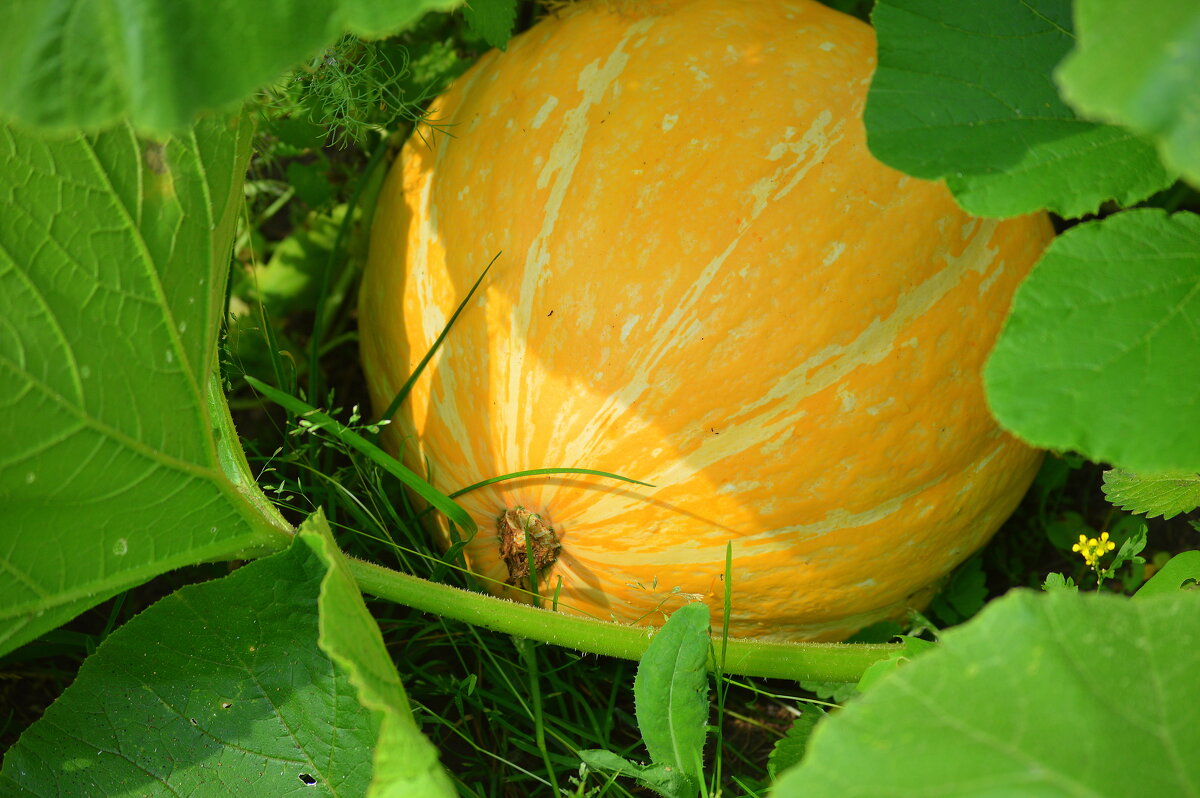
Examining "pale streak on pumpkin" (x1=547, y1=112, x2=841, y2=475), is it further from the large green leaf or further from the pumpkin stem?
the large green leaf

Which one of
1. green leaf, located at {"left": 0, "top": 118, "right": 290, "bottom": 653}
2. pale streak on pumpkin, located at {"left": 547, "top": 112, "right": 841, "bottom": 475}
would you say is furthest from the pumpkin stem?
green leaf, located at {"left": 0, "top": 118, "right": 290, "bottom": 653}

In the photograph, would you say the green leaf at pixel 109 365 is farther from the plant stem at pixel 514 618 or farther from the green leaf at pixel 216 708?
the plant stem at pixel 514 618

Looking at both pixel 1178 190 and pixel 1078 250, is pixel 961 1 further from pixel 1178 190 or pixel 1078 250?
pixel 1178 190

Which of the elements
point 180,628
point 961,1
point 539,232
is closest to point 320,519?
point 180,628

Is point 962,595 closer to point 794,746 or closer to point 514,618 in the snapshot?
point 794,746

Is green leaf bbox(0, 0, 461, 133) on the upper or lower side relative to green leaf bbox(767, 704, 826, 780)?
upper

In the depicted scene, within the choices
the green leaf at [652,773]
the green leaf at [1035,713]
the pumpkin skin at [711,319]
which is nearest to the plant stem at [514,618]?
the pumpkin skin at [711,319]
